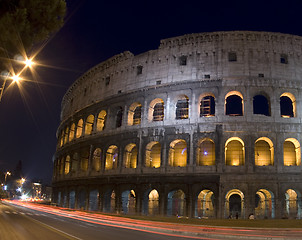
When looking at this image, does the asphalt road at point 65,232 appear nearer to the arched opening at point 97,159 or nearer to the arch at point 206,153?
the arch at point 206,153

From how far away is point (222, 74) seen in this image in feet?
91.0

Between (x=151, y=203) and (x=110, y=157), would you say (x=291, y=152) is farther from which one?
(x=110, y=157)

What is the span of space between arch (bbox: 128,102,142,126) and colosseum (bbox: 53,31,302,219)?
0.36ft

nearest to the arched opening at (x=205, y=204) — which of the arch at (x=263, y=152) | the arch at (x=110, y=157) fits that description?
the arch at (x=263, y=152)

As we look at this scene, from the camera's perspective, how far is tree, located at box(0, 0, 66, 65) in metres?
10.2

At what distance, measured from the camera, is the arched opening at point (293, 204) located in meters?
23.9

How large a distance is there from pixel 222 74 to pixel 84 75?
65.9 feet

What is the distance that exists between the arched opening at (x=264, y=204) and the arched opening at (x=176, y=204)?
6.66m

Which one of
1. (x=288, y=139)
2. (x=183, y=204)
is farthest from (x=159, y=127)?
(x=288, y=139)

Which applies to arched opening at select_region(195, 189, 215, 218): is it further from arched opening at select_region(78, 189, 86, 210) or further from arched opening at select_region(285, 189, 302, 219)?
arched opening at select_region(78, 189, 86, 210)

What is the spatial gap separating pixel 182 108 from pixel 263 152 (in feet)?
28.9

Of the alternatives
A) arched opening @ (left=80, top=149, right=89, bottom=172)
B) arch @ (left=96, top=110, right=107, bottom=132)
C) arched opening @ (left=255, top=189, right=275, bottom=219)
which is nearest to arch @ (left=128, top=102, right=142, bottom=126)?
arch @ (left=96, top=110, right=107, bottom=132)

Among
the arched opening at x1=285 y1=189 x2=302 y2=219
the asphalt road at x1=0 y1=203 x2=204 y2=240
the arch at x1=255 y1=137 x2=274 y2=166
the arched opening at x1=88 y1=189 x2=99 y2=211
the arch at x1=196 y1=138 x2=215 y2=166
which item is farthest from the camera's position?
the arched opening at x1=88 y1=189 x2=99 y2=211

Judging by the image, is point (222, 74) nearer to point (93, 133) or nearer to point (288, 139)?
point (288, 139)
